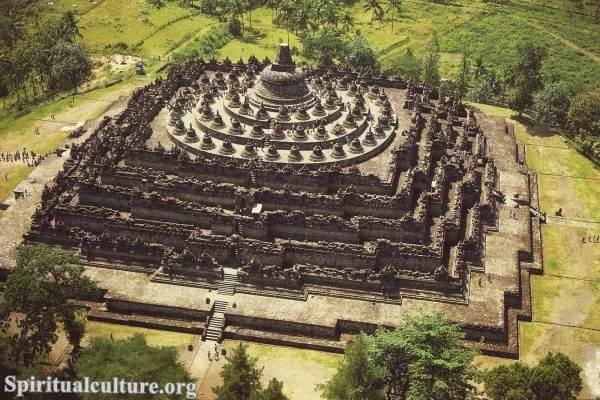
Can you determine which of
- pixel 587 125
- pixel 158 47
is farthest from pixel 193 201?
pixel 158 47

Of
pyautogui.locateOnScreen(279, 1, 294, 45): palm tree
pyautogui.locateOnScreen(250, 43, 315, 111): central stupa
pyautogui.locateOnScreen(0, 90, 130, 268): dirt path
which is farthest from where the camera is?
pyautogui.locateOnScreen(279, 1, 294, 45): palm tree

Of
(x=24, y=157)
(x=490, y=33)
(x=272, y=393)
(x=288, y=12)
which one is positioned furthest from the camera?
(x=490, y=33)

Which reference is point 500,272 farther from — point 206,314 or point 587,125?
point 587,125

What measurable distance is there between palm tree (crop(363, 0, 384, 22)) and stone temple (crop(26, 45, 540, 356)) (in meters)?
54.7

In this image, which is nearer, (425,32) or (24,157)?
(24,157)

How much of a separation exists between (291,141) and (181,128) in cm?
1178

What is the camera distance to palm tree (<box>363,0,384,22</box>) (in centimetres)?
12056

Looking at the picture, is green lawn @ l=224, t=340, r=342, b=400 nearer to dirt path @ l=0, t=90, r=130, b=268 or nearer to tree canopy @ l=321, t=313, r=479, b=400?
tree canopy @ l=321, t=313, r=479, b=400

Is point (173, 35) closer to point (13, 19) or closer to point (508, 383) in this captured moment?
point (13, 19)

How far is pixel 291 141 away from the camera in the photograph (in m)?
63.4

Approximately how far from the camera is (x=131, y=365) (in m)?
36.8

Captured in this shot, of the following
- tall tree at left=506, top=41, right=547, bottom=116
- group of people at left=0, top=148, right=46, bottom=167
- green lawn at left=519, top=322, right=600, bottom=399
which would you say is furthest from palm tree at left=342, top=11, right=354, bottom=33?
green lawn at left=519, top=322, right=600, bottom=399

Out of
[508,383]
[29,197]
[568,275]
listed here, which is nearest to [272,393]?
[508,383]

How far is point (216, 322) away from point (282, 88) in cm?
3058
